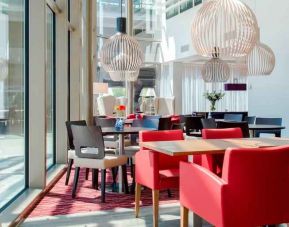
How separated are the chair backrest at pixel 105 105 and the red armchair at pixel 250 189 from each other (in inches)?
422

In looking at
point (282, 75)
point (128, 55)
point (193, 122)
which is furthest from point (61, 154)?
point (282, 75)

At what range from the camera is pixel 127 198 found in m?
4.68

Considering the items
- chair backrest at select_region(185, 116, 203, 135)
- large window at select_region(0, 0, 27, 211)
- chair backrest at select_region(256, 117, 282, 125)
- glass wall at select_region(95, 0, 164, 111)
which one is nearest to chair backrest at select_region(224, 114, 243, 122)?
chair backrest at select_region(256, 117, 282, 125)

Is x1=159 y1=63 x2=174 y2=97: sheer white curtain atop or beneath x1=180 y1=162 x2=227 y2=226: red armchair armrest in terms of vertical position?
atop

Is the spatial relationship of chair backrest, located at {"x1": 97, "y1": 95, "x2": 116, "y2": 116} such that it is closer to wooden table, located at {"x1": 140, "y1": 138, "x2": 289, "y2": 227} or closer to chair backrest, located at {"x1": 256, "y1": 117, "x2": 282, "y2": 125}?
chair backrest, located at {"x1": 256, "y1": 117, "x2": 282, "y2": 125}

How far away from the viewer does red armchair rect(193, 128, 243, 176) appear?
3720 millimetres

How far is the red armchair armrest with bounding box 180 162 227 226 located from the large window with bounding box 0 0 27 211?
2.13 metres

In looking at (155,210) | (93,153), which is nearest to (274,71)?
(93,153)

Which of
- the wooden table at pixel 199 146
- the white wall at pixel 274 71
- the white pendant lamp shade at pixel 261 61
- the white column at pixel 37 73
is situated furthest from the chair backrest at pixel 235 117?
the white column at pixel 37 73

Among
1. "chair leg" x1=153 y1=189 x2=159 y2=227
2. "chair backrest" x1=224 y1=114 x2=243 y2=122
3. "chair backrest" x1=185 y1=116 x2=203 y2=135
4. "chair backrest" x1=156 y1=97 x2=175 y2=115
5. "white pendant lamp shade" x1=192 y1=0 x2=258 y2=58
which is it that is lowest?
"chair leg" x1=153 y1=189 x2=159 y2=227

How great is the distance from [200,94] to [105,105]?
17.6 ft

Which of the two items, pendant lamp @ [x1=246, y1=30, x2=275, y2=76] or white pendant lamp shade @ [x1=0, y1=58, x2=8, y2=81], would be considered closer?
white pendant lamp shade @ [x1=0, y1=58, x2=8, y2=81]

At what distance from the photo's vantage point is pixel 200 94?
661 inches

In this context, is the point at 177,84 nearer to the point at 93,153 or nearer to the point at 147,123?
the point at 147,123
